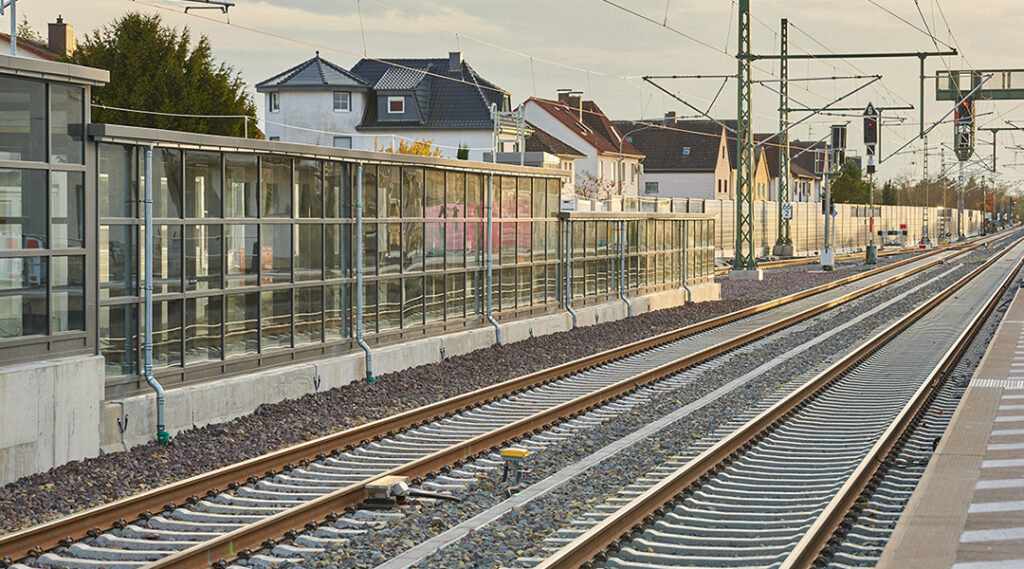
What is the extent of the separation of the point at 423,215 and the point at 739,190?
90.2 ft

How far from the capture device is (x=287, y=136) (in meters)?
71.7

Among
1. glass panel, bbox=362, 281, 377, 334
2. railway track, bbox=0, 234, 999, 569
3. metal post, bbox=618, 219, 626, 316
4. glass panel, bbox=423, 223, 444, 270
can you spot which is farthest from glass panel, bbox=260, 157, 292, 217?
metal post, bbox=618, 219, 626, 316

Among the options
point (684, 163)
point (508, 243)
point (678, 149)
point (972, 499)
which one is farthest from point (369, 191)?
point (678, 149)

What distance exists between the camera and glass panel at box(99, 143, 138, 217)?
13.5m

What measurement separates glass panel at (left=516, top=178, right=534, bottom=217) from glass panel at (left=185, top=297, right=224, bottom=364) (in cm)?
1045

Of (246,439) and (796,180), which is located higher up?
(796,180)

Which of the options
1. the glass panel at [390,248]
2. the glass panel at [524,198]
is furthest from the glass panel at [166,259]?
the glass panel at [524,198]

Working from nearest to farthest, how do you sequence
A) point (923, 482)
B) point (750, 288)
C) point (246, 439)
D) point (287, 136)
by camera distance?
point (923, 482)
point (246, 439)
point (750, 288)
point (287, 136)

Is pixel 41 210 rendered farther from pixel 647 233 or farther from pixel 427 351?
pixel 647 233

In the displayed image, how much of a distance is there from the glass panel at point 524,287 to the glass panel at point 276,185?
28.5ft

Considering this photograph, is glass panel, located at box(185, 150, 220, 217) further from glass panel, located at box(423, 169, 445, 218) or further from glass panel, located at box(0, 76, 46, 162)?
glass panel, located at box(423, 169, 445, 218)

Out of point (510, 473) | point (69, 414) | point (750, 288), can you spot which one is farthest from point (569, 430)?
point (750, 288)

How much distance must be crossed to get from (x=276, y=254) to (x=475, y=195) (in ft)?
23.1

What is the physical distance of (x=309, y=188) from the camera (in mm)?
17453
